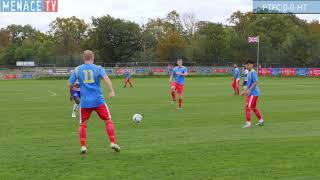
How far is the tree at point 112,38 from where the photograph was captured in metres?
99.1

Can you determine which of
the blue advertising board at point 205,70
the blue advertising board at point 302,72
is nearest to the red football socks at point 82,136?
the blue advertising board at point 302,72

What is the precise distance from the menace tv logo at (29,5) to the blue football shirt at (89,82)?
40909mm

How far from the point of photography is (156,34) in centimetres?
11481

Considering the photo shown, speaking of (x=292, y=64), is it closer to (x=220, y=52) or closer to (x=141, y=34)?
(x=220, y=52)

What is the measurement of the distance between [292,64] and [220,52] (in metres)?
15.0

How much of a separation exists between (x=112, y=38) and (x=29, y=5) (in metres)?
49.2

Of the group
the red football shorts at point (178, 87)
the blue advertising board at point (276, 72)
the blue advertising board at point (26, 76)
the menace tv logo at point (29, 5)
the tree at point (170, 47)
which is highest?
the menace tv logo at point (29, 5)

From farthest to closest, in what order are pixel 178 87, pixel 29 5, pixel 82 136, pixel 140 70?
pixel 140 70
pixel 29 5
pixel 178 87
pixel 82 136

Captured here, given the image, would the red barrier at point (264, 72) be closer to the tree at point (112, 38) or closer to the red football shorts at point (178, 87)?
the tree at point (112, 38)

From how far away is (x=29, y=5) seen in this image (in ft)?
166

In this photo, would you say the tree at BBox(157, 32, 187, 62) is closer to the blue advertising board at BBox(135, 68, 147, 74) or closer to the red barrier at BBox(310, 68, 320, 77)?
the blue advertising board at BBox(135, 68, 147, 74)

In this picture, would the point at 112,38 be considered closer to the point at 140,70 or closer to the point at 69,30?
the point at 140,70

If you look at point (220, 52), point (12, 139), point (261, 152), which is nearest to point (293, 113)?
point (261, 152)

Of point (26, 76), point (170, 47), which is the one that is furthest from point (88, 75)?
point (170, 47)
